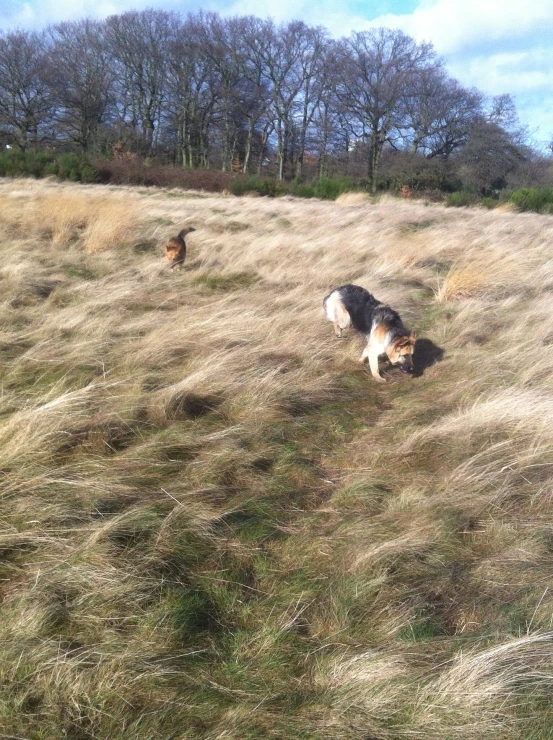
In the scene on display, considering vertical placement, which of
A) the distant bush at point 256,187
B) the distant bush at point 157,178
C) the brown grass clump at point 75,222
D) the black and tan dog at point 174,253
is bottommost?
the black and tan dog at point 174,253

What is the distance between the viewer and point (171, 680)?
1917mm

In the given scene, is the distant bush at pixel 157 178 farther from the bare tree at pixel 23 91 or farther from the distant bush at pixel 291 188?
the bare tree at pixel 23 91

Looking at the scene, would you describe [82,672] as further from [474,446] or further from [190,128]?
[190,128]

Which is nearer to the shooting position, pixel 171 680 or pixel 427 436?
pixel 171 680

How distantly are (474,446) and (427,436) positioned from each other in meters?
0.30

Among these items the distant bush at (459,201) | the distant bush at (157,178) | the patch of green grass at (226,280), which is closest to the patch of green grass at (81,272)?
the patch of green grass at (226,280)

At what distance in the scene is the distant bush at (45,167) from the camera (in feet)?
77.4

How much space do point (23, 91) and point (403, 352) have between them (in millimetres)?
43835

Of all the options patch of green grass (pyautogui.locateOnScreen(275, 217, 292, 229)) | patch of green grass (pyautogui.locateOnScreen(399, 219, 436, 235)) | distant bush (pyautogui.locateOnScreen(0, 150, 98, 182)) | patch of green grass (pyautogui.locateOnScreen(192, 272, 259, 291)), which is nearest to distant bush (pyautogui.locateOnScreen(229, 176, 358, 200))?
distant bush (pyautogui.locateOnScreen(0, 150, 98, 182))

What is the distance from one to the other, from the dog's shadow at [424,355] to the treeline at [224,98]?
3277 cm

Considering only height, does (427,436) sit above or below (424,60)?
below

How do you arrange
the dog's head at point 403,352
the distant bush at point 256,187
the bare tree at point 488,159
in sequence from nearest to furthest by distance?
the dog's head at point 403,352 → the distant bush at point 256,187 → the bare tree at point 488,159

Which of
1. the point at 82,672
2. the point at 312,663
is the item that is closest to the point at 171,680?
the point at 82,672

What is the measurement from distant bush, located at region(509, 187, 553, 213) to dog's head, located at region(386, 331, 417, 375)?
1766cm
